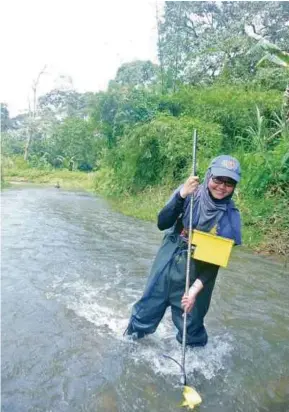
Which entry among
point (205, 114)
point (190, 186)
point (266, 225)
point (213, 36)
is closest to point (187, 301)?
point (190, 186)

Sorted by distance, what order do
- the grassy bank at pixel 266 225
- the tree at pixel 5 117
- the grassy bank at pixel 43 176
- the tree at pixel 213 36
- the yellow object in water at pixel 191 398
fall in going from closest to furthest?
1. the yellow object in water at pixel 191 398
2. the grassy bank at pixel 266 225
3. the tree at pixel 213 36
4. the grassy bank at pixel 43 176
5. the tree at pixel 5 117

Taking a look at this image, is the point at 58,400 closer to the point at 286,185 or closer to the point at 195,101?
the point at 286,185

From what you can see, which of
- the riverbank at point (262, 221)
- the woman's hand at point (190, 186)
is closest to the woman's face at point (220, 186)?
the woman's hand at point (190, 186)

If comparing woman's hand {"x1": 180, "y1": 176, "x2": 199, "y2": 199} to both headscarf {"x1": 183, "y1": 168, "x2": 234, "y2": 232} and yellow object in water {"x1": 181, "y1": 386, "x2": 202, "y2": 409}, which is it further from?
yellow object in water {"x1": 181, "y1": 386, "x2": 202, "y2": 409}

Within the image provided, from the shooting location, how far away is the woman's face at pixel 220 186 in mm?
2814

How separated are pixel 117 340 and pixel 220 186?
5.50ft

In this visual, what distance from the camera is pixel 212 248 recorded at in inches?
114

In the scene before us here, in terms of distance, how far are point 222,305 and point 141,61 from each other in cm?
2025

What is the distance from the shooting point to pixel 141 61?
902 inches

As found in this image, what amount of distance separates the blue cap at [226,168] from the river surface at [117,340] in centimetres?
152

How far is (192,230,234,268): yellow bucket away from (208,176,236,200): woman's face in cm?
28

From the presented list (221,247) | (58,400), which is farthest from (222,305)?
(58,400)

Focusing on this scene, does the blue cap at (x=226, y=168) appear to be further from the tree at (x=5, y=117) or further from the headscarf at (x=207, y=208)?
the tree at (x=5, y=117)

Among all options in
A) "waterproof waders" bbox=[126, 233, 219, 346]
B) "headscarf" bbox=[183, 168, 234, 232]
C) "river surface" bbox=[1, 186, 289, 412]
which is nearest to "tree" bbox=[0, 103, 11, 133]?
"river surface" bbox=[1, 186, 289, 412]
